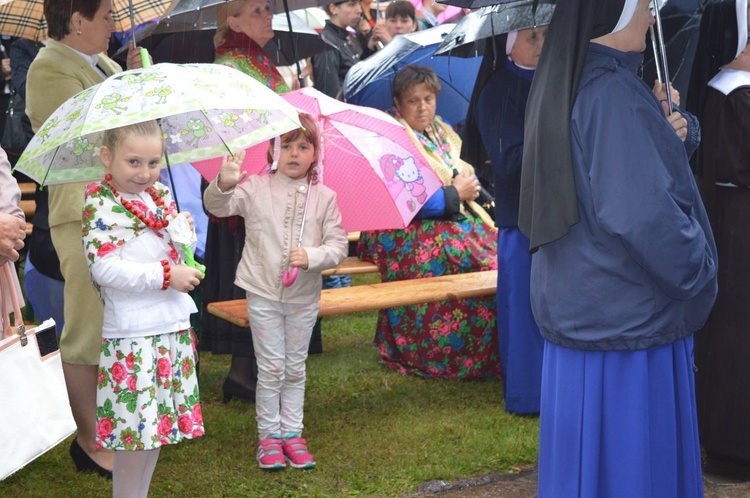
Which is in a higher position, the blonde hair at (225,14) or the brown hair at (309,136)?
the blonde hair at (225,14)

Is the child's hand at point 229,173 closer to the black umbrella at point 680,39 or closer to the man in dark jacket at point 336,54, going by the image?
the black umbrella at point 680,39

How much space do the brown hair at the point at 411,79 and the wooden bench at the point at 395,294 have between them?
3.96 feet

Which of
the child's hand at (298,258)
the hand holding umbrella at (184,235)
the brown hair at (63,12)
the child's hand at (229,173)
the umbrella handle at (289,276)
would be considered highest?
the brown hair at (63,12)

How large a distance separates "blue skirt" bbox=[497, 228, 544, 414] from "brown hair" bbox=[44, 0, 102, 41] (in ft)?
Result: 8.23

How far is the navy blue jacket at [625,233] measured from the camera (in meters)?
3.26

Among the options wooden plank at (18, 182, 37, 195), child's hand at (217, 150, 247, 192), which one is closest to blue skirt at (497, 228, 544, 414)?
child's hand at (217, 150, 247, 192)

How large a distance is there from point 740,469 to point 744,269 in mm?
959

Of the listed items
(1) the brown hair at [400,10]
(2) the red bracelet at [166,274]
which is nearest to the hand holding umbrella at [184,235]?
(2) the red bracelet at [166,274]

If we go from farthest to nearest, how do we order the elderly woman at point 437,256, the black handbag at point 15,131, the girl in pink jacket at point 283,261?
1. the black handbag at point 15,131
2. the elderly woman at point 437,256
3. the girl in pink jacket at point 283,261

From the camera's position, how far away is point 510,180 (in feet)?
18.3

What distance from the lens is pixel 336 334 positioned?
8062 millimetres

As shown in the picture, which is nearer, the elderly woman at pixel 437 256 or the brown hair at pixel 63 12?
the brown hair at pixel 63 12

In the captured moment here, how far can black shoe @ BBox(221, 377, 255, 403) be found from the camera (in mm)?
6086

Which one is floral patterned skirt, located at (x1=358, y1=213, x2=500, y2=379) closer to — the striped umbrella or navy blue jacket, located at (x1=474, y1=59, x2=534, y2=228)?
navy blue jacket, located at (x1=474, y1=59, x2=534, y2=228)
